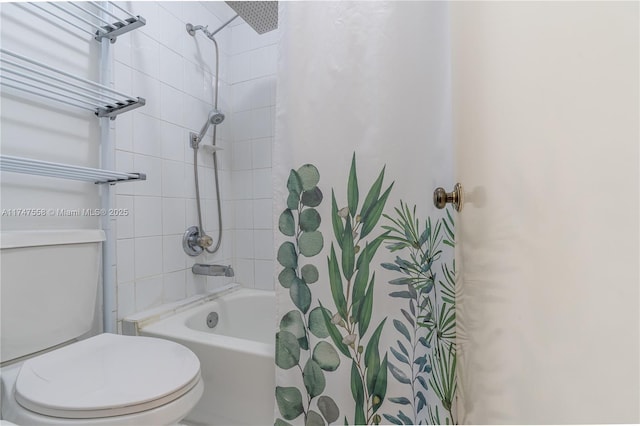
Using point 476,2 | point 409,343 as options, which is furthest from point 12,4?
A: point 409,343

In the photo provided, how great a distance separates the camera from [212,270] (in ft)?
5.11

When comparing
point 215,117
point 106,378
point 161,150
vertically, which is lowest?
point 106,378

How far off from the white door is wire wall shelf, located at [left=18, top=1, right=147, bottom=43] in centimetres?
118

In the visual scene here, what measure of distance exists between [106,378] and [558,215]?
0.94m

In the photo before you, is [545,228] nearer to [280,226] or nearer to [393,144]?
[393,144]

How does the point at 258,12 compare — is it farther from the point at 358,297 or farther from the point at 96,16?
the point at 358,297

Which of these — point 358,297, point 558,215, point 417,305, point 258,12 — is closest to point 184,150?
point 258,12

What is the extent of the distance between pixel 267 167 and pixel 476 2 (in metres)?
1.40

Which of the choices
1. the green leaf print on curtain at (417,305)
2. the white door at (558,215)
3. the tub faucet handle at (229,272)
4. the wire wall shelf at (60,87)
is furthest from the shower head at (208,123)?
the white door at (558,215)

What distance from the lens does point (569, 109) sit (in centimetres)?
23

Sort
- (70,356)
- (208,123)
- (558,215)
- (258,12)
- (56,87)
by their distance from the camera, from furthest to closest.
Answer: (208,123) → (258,12) → (56,87) → (70,356) → (558,215)

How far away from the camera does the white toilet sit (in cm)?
66

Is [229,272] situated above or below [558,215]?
below

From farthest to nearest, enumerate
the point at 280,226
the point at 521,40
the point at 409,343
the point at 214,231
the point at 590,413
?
the point at 214,231 < the point at 280,226 < the point at 409,343 < the point at 521,40 < the point at 590,413
